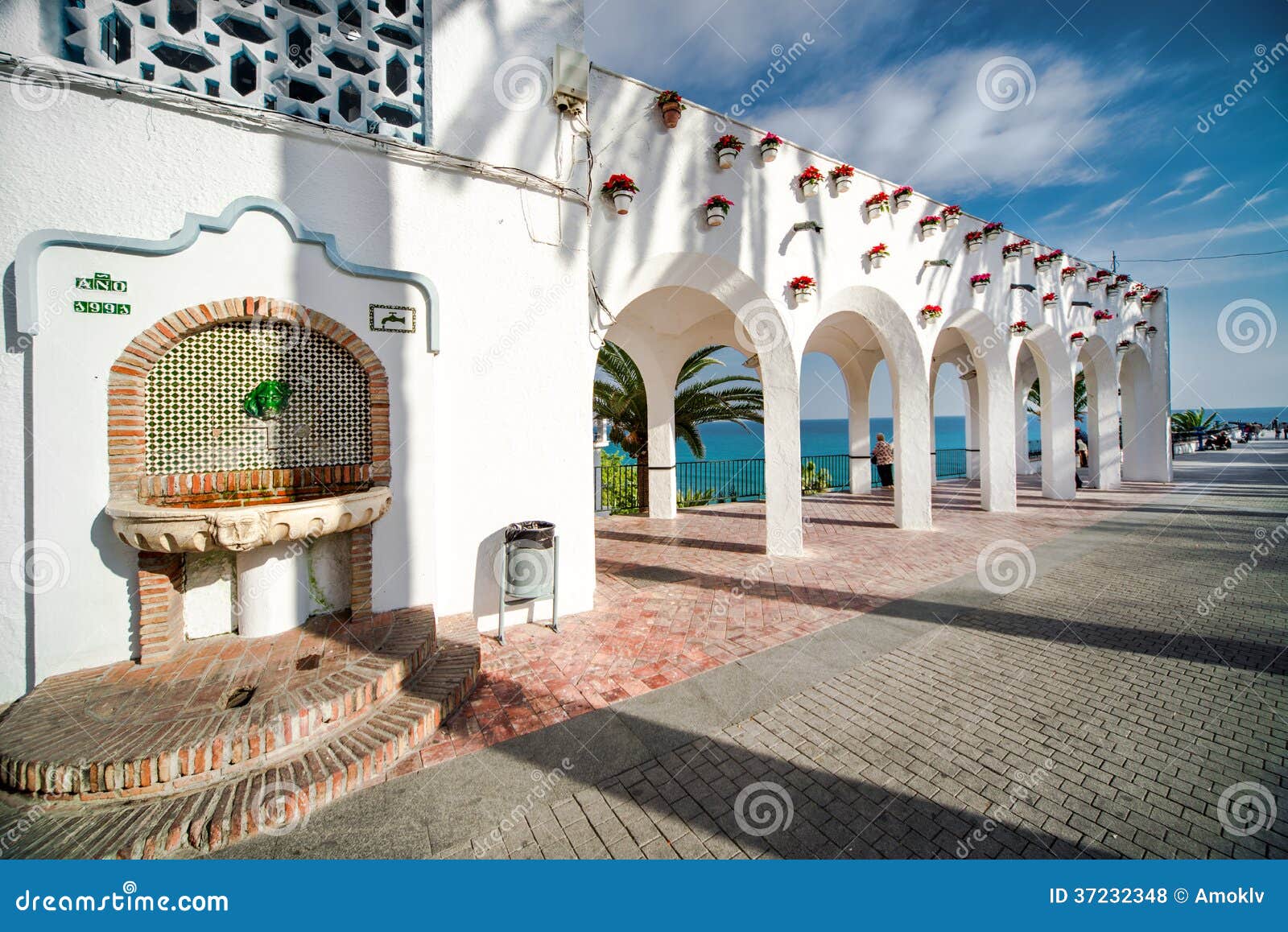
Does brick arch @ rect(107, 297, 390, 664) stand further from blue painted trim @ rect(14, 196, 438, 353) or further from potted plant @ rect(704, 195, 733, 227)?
potted plant @ rect(704, 195, 733, 227)

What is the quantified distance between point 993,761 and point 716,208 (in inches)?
236

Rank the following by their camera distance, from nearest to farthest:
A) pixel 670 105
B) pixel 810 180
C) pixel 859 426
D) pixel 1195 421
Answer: pixel 670 105 → pixel 810 180 → pixel 859 426 → pixel 1195 421

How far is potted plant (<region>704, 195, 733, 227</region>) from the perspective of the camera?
237 inches

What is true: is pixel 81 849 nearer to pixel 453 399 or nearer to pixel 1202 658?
pixel 453 399

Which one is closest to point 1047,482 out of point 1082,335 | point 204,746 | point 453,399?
point 1082,335

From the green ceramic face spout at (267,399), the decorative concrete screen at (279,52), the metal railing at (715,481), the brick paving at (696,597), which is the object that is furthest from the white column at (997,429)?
the green ceramic face spout at (267,399)

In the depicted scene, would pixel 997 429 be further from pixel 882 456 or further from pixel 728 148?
pixel 728 148

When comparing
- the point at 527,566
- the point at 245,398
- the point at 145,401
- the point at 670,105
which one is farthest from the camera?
the point at 670,105

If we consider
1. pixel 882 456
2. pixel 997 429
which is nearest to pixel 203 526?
pixel 997 429

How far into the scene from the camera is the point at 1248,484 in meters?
13.2

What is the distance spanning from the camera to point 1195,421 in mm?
27234

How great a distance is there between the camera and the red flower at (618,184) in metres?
5.29

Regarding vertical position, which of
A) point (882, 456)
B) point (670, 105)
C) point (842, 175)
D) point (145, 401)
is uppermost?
point (842, 175)

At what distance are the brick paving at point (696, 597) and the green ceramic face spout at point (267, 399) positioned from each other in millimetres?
2621
